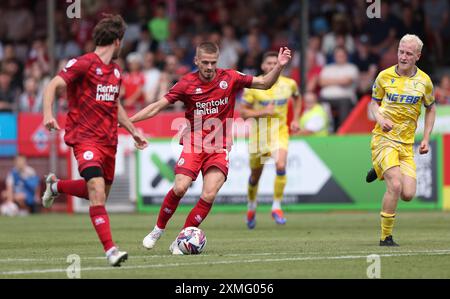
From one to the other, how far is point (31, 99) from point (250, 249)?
14.0 meters

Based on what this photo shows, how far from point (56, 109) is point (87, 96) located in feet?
48.8

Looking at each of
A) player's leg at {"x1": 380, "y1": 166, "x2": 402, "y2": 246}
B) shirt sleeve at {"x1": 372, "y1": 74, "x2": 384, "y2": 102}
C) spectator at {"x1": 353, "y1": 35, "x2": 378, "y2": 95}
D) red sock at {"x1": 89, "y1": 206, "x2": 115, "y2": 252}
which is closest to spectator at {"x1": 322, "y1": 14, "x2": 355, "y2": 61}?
spectator at {"x1": 353, "y1": 35, "x2": 378, "y2": 95}

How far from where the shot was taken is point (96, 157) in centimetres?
1034

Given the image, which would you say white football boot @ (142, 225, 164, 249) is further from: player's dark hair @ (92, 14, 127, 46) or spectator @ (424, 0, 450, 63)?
spectator @ (424, 0, 450, 63)

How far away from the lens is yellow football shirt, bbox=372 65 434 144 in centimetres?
1247

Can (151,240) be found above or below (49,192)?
below

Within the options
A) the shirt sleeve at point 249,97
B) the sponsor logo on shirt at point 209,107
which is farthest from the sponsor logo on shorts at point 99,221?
the shirt sleeve at point 249,97

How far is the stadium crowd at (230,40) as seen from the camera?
23.4 metres

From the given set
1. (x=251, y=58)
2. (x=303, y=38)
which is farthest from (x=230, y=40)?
(x=303, y=38)

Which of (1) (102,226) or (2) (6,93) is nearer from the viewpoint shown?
(1) (102,226)

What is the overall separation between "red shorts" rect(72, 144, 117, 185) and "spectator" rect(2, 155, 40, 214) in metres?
13.8

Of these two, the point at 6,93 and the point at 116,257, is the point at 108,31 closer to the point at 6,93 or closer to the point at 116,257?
the point at 116,257

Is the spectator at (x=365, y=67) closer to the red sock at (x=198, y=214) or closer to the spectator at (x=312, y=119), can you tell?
the spectator at (x=312, y=119)

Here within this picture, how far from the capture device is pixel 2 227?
18.5 m
